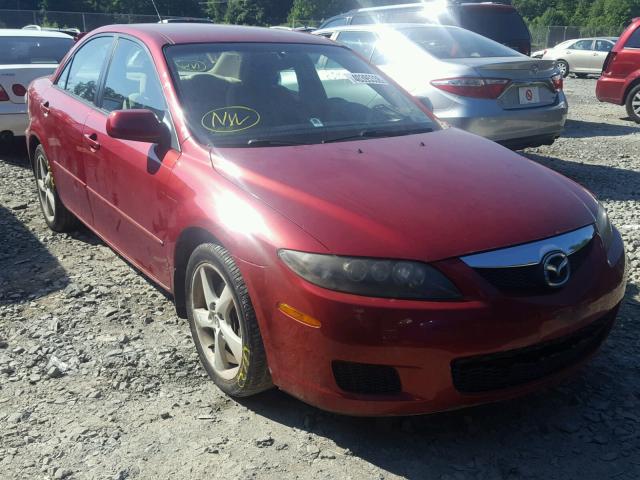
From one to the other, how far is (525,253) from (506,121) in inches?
161

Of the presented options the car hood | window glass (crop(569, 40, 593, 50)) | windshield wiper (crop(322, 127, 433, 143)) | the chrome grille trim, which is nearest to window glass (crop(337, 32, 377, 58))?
windshield wiper (crop(322, 127, 433, 143))

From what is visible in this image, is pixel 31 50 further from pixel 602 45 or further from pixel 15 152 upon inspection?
pixel 602 45

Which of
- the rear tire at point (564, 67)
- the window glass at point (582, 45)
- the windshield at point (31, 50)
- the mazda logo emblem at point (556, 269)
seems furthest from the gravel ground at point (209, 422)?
the window glass at point (582, 45)

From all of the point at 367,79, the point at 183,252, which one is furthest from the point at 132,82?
→ the point at 367,79

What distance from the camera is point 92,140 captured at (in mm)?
3953

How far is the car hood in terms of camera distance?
97.5 inches

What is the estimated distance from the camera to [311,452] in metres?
2.61

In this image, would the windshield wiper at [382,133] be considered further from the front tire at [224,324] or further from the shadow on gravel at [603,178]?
the shadow on gravel at [603,178]

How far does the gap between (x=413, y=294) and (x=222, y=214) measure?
0.89 m

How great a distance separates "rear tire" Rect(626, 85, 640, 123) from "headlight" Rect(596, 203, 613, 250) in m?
8.90

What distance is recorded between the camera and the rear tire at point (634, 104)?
427 inches

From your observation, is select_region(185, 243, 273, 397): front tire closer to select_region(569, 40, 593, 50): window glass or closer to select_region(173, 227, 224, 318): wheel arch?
select_region(173, 227, 224, 318): wheel arch

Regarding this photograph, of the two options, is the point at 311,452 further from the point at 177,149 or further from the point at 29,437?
the point at 177,149

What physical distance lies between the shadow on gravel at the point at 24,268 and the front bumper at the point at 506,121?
3823 mm
